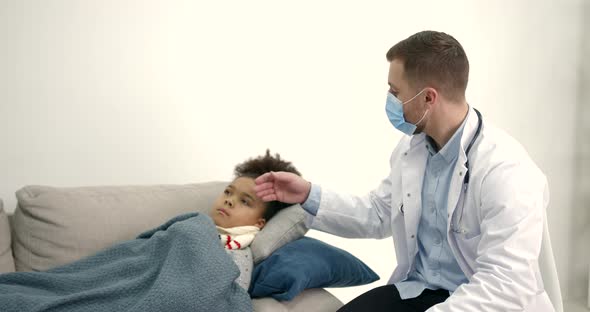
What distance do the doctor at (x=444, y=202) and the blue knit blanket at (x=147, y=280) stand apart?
385 millimetres

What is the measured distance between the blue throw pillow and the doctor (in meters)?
0.11

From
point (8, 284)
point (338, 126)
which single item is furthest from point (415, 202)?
point (8, 284)

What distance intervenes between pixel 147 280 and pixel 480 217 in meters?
0.96

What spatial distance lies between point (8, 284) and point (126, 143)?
0.83 meters

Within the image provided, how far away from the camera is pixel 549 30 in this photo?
11.0 ft

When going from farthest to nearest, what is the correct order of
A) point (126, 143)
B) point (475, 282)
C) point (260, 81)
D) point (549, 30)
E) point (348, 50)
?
point (549, 30) → point (348, 50) → point (260, 81) → point (126, 143) → point (475, 282)

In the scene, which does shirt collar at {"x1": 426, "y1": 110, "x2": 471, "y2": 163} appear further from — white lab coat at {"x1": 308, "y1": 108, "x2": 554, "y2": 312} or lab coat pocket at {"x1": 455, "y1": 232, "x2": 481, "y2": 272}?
lab coat pocket at {"x1": 455, "y1": 232, "x2": 481, "y2": 272}

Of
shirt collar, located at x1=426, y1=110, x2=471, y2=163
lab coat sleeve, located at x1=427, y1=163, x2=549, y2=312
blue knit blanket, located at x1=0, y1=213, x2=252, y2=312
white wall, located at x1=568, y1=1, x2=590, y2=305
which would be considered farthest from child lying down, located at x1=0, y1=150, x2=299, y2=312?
white wall, located at x1=568, y1=1, x2=590, y2=305

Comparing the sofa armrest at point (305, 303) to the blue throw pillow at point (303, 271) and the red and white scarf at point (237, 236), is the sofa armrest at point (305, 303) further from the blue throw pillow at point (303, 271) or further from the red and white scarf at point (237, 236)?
the red and white scarf at point (237, 236)

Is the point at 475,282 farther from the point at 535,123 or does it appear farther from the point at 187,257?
the point at 535,123

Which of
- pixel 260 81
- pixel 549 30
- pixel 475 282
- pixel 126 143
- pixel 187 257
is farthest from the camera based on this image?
pixel 549 30

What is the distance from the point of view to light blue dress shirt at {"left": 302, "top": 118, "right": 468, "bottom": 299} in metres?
1.85

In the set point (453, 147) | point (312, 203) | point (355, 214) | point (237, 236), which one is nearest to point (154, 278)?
point (237, 236)

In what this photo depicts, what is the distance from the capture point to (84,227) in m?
1.94
